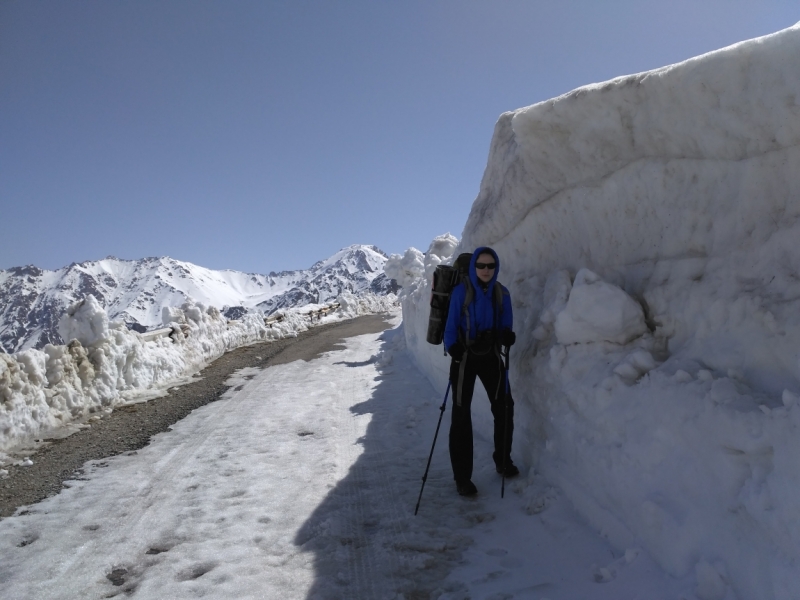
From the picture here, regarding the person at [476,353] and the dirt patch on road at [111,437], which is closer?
the person at [476,353]

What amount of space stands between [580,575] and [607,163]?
143 inches

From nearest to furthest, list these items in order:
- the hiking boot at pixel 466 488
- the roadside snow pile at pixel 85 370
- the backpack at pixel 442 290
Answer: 1. the hiking boot at pixel 466 488
2. the backpack at pixel 442 290
3. the roadside snow pile at pixel 85 370

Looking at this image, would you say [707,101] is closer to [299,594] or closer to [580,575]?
[580,575]

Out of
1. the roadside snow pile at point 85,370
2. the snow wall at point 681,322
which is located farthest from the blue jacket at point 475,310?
the roadside snow pile at point 85,370

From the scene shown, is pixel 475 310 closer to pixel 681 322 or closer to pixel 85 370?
pixel 681 322

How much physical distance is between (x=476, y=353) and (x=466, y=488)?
51.8 inches

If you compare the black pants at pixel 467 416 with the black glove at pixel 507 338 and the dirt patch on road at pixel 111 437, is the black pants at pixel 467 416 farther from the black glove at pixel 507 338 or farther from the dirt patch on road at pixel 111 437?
the dirt patch on road at pixel 111 437

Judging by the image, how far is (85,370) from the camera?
873 centimetres

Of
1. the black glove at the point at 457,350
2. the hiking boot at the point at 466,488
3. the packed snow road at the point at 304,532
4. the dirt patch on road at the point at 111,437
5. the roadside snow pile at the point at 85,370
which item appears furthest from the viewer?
the roadside snow pile at the point at 85,370

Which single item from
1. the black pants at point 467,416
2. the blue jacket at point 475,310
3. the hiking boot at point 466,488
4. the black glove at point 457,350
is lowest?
the hiking boot at point 466,488

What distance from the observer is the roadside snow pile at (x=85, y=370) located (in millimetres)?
6949

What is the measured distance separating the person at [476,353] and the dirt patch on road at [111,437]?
177 inches

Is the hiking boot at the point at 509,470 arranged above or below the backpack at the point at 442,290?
below

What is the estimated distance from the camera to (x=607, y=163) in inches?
185
